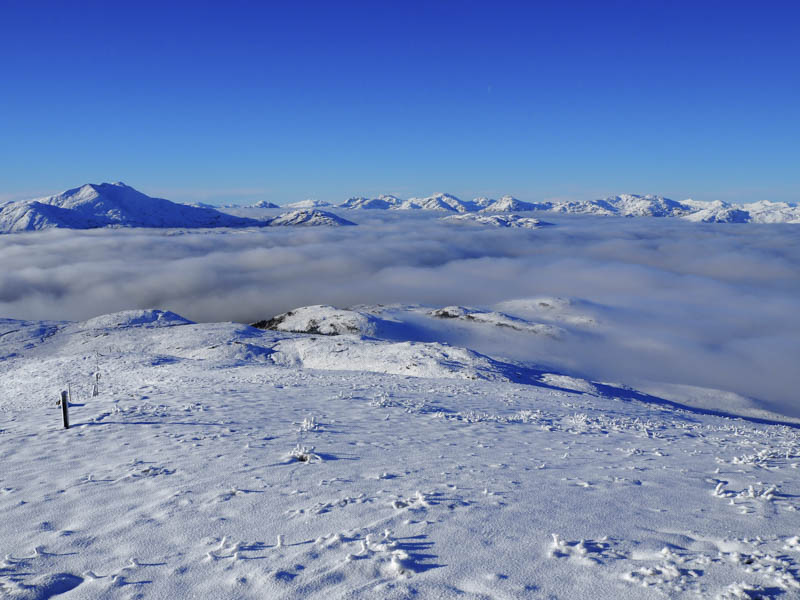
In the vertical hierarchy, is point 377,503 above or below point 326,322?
above

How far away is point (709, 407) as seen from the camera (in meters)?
71.6

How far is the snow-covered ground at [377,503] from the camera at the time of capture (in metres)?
6.47

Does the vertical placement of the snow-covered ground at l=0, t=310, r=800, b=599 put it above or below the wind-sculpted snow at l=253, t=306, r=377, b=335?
above

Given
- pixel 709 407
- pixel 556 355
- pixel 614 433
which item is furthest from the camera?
pixel 556 355

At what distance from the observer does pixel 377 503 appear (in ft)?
30.1

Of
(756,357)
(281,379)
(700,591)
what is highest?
(700,591)

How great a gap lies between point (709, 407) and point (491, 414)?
68.2 metres

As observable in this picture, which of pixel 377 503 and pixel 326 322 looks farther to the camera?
pixel 326 322

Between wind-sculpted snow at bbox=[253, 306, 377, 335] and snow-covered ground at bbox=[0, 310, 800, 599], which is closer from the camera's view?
snow-covered ground at bbox=[0, 310, 800, 599]

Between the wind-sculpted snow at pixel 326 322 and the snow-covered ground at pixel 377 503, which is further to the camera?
the wind-sculpted snow at pixel 326 322

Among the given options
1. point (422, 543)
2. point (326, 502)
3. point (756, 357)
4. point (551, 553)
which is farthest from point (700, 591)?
point (756, 357)

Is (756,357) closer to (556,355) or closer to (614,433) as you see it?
(556,355)

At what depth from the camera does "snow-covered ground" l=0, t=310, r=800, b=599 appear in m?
6.47

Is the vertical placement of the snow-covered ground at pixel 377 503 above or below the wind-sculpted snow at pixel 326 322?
above
